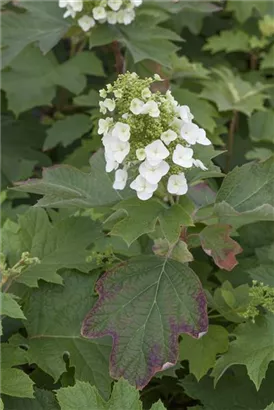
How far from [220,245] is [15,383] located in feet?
1.85

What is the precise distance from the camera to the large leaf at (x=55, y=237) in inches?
71.4

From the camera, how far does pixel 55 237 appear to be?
1.86m

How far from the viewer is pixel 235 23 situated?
10.4ft

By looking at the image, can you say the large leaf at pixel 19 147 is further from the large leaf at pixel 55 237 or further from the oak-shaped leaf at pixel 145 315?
the oak-shaped leaf at pixel 145 315

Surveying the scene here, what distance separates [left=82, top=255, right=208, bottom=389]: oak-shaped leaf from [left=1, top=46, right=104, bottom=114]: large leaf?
3.75 ft

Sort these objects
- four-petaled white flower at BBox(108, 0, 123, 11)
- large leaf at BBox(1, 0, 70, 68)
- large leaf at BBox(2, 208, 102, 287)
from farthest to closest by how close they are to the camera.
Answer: large leaf at BBox(1, 0, 70, 68) < four-petaled white flower at BBox(108, 0, 123, 11) < large leaf at BBox(2, 208, 102, 287)

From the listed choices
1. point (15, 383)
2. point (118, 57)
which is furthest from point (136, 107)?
point (118, 57)

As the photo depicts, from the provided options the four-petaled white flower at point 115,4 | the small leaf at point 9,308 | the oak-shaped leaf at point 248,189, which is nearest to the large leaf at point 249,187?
the oak-shaped leaf at point 248,189

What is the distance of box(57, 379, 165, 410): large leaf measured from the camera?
1388 mm

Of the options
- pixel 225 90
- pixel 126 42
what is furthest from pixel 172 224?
pixel 225 90

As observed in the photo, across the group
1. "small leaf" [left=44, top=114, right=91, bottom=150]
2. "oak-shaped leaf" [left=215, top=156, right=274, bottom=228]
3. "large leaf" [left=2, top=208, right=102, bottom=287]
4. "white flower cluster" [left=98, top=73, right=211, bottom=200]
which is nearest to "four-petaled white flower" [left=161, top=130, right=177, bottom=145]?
"white flower cluster" [left=98, top=73, right=211, bottom=200]

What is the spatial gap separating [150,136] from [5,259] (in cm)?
59

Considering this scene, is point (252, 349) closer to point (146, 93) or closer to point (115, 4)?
point (146, 93)

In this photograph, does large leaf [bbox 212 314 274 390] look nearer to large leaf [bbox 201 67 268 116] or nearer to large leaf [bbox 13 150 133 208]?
large leaf [bbox 13 150 133 208]
